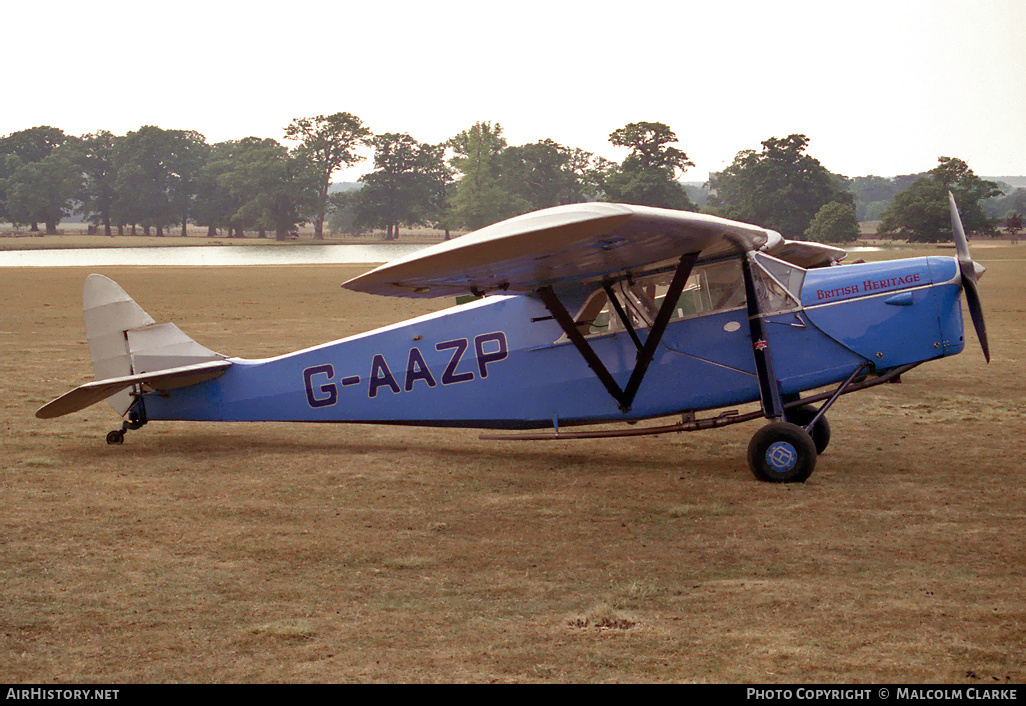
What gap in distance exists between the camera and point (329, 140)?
12031cm

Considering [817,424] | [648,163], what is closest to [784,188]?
[648,163]

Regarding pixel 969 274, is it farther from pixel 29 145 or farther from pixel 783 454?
pixel 29 145

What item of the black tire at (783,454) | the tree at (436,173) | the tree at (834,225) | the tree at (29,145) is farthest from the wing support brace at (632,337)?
the tree at (29,145)

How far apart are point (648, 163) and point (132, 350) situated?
69.7 m

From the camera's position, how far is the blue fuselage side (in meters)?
8.95

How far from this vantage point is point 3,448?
1048 centimetres

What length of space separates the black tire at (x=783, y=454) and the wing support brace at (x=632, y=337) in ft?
4.15

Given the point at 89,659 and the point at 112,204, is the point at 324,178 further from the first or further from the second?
the point at 89,659

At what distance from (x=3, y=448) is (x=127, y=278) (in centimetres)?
4089

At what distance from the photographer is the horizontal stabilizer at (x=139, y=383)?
973 cm

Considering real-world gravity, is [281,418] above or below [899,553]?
above

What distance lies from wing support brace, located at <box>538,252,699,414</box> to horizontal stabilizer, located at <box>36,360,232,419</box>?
3.85 m

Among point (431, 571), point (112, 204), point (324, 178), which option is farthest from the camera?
point (112, 204)

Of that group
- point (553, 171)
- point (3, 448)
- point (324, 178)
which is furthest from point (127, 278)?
point (324, 178)
